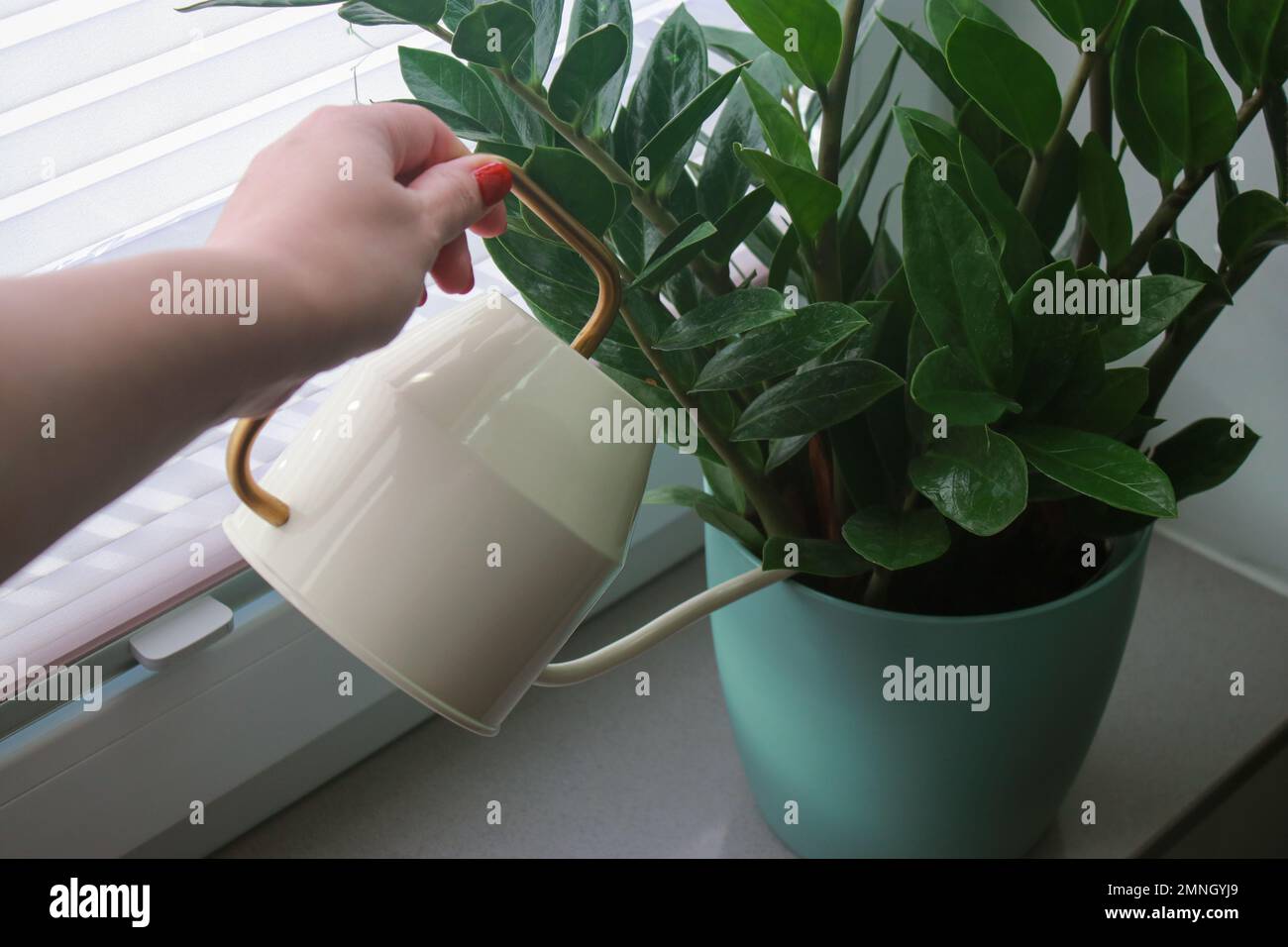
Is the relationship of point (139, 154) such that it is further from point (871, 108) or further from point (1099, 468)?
point (1099, 468)

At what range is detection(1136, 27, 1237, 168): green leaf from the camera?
50cm

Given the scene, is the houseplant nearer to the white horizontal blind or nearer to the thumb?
the thumb

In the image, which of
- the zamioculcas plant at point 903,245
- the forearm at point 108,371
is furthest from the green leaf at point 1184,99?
the forearm at point 108,371

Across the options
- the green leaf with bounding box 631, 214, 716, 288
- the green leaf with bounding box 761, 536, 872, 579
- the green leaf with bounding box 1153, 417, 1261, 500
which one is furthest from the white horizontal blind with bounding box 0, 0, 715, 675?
the green leaf with bounding box 1153, 417, 1261, 500

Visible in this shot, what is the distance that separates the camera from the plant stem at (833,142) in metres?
0.53

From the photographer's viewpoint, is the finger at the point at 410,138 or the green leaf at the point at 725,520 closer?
the finger at the point at 410,138

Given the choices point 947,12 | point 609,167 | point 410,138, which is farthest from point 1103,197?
point 410,138

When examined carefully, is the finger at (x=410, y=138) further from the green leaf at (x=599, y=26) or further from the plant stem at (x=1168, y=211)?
the plant stem at (x=1168, y=211)

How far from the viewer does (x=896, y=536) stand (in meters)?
0.56

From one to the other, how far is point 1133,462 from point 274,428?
0.51 meters

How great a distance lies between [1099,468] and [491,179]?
0.27 metres

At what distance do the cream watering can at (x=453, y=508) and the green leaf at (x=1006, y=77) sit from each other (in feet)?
0.77

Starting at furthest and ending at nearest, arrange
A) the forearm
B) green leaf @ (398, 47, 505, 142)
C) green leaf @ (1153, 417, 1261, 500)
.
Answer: green leaf @ (1153, 417, 1261, 500) < green leaf @ (398, 47, 505, 142) < the forearm
